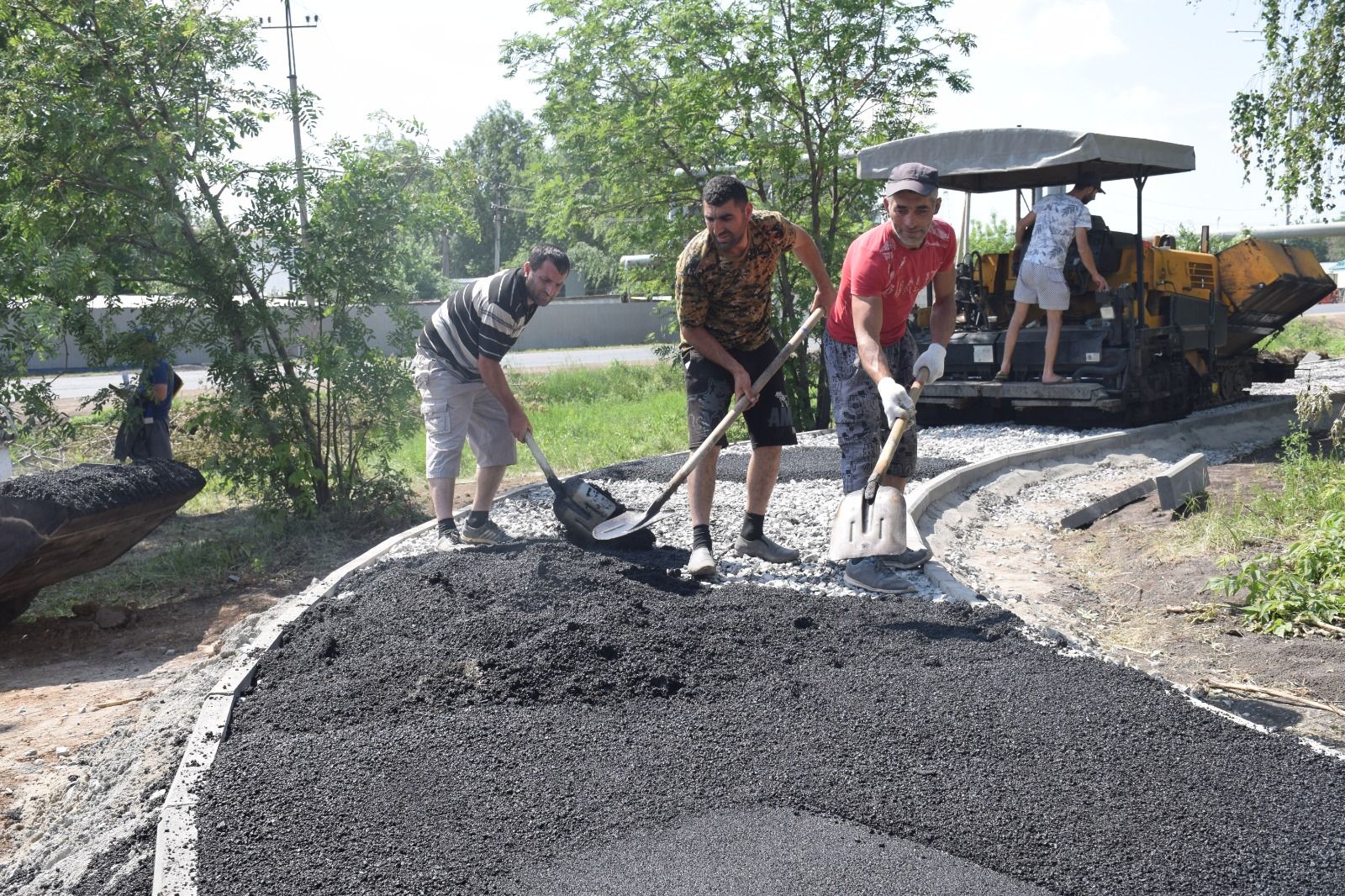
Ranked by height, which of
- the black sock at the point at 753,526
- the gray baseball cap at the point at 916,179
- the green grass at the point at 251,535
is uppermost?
the gray baseball cap at the point at 916,179

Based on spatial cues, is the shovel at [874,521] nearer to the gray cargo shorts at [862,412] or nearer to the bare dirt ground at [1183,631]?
the gray cargo shorts at [862,412]

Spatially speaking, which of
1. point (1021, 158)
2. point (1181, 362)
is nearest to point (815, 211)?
point (1021, 158)

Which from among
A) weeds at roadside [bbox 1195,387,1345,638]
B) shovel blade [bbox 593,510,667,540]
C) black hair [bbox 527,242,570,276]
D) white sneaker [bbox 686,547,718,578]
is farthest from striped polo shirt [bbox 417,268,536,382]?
weeds at roadside [bbox 1195,387,1345,638]

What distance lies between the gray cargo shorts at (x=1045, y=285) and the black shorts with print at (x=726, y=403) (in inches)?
198

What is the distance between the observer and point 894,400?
480 cm

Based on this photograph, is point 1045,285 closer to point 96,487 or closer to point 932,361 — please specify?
point 932,361

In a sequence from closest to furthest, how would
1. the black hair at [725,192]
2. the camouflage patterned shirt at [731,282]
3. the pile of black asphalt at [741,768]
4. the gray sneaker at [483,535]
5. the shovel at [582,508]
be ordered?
the pile of black asphalt at [741,768] → the black hair at [725,192] → the camouflage patterned shirt at [731,282] → the shovel at [582,508] → the gray sneaker at [483,535]

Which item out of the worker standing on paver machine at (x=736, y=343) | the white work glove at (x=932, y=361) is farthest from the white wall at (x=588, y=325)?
the white work glove at (x=932, y=361)

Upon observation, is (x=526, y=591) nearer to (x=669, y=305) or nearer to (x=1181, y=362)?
(x=1181, y=362)

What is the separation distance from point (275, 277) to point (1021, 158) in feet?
20.6

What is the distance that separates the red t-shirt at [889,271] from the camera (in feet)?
16.3

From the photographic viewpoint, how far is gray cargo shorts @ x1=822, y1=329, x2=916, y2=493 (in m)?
5.24

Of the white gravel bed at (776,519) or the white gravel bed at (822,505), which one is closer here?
the white gravel bed at (776,519)

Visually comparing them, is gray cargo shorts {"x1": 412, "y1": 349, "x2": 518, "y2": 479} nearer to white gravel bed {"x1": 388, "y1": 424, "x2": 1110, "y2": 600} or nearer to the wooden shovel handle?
white gravel bed {"x1": 388, "y1": 424, "x2": 1110, "y2": 600}
